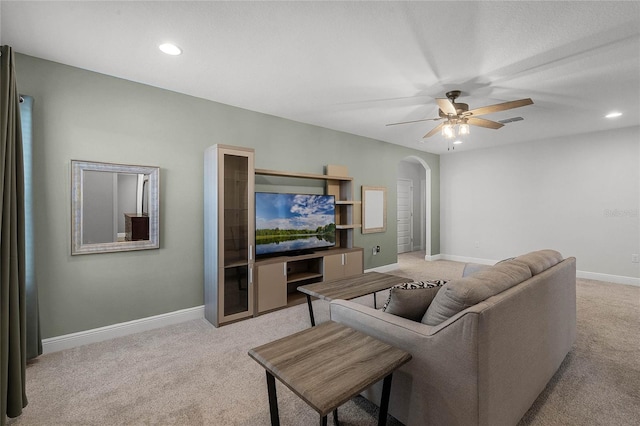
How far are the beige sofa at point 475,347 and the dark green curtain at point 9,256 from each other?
1.86 m

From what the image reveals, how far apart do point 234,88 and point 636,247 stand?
20.2 ft

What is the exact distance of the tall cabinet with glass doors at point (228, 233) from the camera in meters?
3.08

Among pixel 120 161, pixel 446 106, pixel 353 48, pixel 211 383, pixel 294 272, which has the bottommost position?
pixel 211 383

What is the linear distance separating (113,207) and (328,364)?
8.37 feet

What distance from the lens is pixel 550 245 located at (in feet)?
17.5

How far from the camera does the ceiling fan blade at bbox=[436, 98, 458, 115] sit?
8.93ft

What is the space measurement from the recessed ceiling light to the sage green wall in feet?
2.69

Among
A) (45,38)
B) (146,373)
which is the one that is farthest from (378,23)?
(146,373)

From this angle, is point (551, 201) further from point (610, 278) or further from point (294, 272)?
point (294, 272)

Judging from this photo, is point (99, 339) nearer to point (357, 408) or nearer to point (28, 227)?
point (28, 227)

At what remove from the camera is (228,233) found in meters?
3.17

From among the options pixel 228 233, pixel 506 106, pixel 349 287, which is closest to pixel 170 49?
pixel 228 233

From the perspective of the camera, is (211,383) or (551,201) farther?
(551,201)

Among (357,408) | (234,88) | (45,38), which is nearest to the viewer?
(357,408)
